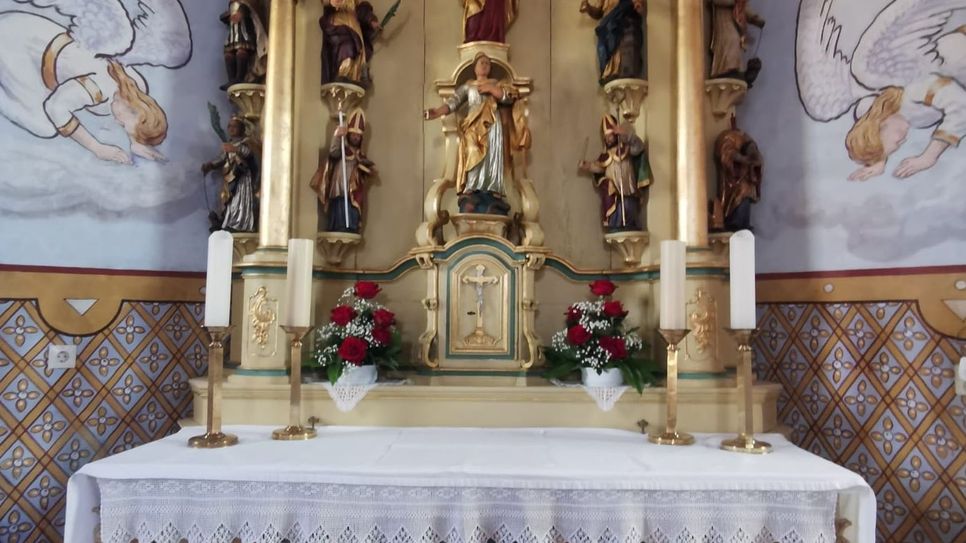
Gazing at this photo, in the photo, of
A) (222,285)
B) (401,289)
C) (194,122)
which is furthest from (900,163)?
(194,122)

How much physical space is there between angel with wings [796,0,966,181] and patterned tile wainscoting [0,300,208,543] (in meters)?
4.58

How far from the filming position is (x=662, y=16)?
4.51 meters

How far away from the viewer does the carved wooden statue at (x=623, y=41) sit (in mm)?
4453

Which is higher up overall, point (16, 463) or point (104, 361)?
point (104, 361)

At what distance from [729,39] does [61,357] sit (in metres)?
4.80

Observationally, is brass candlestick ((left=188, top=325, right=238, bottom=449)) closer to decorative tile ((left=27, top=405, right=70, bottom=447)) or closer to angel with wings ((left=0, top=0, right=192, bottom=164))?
decorative tile ((left=27, top=405, right=70, bottom=447))

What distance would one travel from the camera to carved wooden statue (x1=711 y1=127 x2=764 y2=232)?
14.2ft

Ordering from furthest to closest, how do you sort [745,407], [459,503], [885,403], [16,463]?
[885,403]
[16,463]
[745,407]
[459,503]

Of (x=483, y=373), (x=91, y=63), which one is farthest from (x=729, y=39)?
(x=91, y=63)

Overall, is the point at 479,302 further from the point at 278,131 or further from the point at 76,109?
the point at 76,109

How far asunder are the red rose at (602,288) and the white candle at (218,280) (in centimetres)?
219

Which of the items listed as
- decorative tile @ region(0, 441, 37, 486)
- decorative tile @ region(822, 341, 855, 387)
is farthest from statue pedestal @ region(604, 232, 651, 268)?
decorative tile @ region(0, 441, 37, 486)

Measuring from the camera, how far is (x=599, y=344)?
152 inches

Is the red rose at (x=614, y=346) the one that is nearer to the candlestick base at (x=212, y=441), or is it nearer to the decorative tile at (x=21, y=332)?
the candlestick base at (x=212, y=441)
